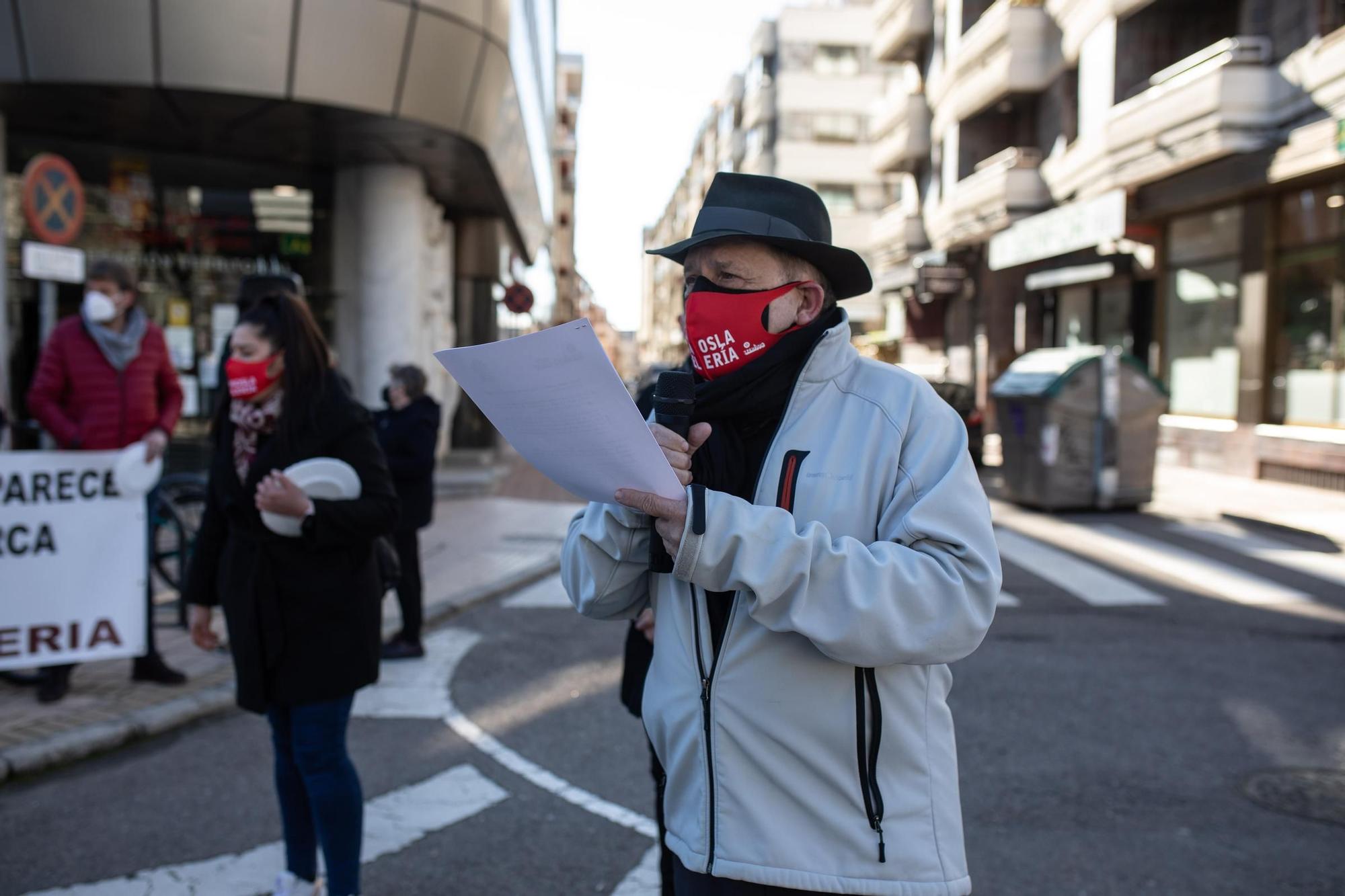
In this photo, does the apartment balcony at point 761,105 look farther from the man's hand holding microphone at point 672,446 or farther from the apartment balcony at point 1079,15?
the man's hand holding microphone at point 672,446

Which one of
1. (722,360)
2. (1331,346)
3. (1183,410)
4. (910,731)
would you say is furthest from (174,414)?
(1183,410)

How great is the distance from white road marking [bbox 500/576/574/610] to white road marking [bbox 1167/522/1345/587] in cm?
634

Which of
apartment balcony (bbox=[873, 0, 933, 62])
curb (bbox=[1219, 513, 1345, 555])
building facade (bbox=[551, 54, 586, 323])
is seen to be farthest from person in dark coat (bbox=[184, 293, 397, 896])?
building facade (bbox=[551, 54, 586, 323])

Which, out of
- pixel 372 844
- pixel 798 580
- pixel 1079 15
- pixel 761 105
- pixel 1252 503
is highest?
pixel 761 105

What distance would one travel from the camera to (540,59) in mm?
24344

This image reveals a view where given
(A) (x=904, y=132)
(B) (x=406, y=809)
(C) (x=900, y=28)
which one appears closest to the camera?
(B) (x=406, y=809)

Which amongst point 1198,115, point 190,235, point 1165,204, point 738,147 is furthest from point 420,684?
point 738,147

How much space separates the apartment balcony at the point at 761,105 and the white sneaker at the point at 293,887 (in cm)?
5131

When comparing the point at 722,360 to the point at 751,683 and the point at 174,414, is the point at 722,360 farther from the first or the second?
the point at 174,414

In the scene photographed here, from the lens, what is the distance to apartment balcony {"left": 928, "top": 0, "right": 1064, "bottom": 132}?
2333 centimetres

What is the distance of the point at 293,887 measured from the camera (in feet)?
10.6

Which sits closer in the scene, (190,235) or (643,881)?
(643,881)

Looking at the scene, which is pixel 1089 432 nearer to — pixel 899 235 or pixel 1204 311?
pixel 1204 311

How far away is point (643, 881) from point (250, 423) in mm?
1974
